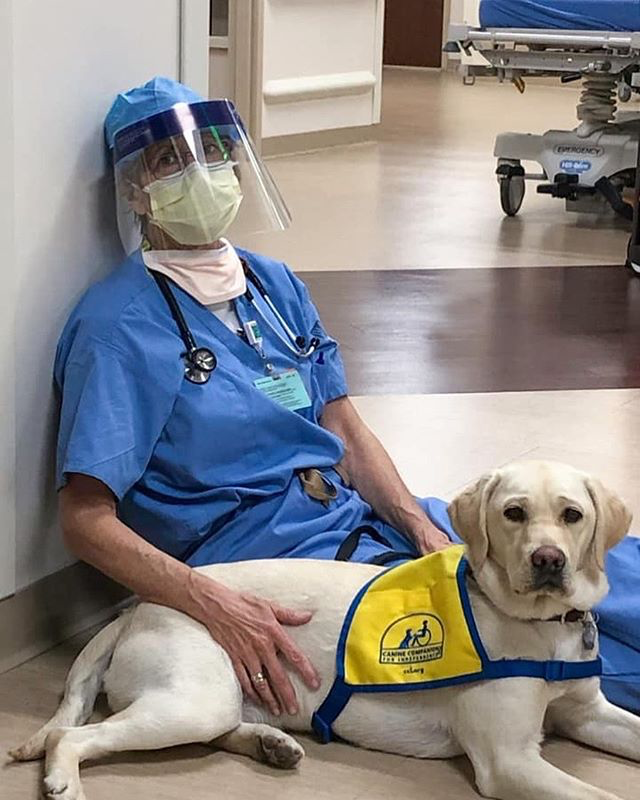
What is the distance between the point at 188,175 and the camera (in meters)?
2.45

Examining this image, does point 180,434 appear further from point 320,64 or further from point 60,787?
point 320,64

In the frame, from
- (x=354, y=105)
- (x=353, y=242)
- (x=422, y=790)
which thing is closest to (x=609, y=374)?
(x=353, y=242)

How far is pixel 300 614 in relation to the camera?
88.9 inches

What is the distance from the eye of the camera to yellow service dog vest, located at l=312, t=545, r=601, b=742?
7.01 ft

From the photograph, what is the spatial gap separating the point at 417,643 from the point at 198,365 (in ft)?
1.87

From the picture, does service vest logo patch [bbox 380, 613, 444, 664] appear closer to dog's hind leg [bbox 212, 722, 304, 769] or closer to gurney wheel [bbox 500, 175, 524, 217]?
dog's hind leg [bbox 212, 722, 304, 769]

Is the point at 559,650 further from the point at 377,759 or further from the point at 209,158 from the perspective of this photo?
the point at 209,158

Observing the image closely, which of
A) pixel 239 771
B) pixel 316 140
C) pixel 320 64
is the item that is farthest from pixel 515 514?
pixel 316 140

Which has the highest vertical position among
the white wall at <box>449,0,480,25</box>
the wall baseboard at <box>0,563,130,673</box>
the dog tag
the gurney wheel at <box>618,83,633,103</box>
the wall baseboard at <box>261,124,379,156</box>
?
the dog tag

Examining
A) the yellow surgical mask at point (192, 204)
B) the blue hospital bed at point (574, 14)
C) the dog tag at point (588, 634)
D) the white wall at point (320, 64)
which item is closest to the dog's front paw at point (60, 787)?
the dog tag at point (588, 634)

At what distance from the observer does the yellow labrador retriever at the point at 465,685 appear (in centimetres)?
208

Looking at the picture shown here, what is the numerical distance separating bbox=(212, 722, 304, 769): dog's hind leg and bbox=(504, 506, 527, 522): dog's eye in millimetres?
449

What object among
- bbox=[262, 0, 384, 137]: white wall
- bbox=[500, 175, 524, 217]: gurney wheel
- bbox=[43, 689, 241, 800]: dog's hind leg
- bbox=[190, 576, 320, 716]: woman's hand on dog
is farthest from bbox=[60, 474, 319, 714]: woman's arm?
bbox=[262, 0, 384, 137]: white wall

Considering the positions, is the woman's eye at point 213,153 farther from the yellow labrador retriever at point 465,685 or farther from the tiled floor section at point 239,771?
the tiled floor section at point 239,771
